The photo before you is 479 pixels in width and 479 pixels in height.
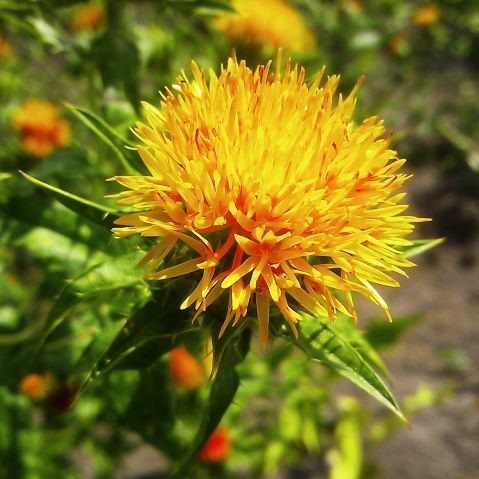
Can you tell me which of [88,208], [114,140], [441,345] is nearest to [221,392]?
[88,208]

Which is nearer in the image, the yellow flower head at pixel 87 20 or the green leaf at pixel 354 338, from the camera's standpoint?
the green leaf at pixel 354 338

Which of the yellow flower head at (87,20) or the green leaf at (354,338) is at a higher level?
the yellow flower head at (87,20)

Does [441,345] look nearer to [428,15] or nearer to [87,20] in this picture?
[428,15]

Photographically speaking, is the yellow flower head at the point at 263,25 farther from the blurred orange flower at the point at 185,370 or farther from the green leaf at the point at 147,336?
the green leaf at the point at 147,336

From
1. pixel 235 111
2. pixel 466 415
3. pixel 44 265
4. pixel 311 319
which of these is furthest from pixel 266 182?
pixel 466 415

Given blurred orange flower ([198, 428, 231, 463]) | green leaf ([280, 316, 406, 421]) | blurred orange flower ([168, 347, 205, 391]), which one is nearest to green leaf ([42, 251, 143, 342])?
green leaf ([280, 316, 406, 421])

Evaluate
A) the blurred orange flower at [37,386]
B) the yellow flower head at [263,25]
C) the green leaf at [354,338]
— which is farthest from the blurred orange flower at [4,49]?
the green leaf at [354,338]

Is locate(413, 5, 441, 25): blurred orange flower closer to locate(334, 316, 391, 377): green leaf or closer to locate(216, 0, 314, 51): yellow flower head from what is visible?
locate(216, 0, 314, 51): yellow flower head
